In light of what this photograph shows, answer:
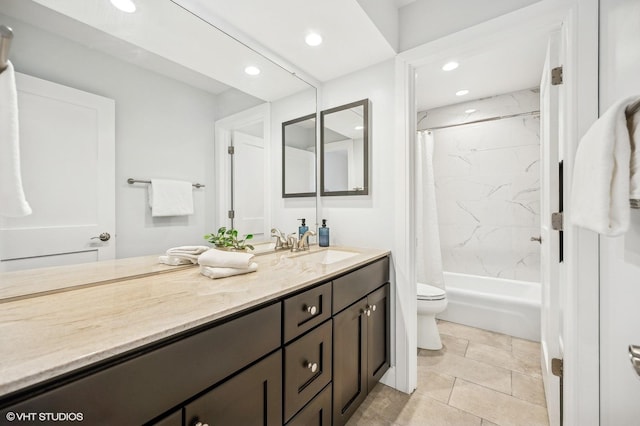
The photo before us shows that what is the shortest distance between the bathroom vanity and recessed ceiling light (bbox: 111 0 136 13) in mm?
1086

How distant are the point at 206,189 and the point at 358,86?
50.6 inches

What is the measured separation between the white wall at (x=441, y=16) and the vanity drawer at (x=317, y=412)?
6.48ft

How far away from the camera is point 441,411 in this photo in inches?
59.3

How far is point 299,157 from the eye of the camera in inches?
78.4

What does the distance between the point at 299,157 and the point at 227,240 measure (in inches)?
33.8

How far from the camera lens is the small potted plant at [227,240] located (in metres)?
1.38

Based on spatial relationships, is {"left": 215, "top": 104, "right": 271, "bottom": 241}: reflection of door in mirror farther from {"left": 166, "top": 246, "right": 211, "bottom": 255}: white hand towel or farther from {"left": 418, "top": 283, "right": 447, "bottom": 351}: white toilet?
{"left": 418, "top": 283, "right": 447, "bottom": 351}: white toilet

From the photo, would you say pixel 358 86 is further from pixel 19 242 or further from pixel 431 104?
pixel 19 242

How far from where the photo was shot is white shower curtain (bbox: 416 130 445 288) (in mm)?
2689

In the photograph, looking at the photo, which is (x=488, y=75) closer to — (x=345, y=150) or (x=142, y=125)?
(x=345, y=150)

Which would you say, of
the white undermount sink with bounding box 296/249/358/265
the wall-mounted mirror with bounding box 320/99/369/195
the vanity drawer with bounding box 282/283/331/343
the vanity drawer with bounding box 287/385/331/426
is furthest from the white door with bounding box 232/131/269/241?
the vanity drawer with bounding box 287/385/331/426

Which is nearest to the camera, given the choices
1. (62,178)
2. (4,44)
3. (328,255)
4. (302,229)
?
(4,44)

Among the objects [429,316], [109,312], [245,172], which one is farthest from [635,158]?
[429,316]

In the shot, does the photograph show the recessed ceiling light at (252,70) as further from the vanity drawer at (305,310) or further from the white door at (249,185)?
the vanity drawer at (305,310)
